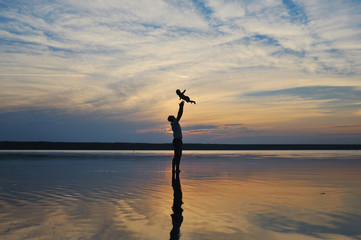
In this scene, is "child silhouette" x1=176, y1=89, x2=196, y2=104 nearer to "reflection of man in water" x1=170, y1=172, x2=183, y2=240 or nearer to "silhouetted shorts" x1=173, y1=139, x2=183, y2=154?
"silhouetted shorts" x1=173, y1=139, x2=183, y2=154

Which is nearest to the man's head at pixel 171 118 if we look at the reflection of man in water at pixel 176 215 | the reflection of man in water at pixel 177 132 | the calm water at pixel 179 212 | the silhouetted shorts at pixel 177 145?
the reflection of man in water at pixel 177 132

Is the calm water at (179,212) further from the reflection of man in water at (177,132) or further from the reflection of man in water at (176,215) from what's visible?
the reflection of man in water at (177,132)

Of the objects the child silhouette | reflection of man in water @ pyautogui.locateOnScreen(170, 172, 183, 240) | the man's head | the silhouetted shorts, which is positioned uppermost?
the child silhouette

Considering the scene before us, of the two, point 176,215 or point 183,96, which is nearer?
point 176,215

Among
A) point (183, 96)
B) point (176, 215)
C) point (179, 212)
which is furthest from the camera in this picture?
point (183, 96)

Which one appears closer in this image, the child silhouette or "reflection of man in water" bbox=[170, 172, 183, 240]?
"reflection of man in water" bbox=[170, 172, 183, 240]

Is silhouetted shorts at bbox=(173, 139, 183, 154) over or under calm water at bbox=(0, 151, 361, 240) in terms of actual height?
over

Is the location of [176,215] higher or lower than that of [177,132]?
lower

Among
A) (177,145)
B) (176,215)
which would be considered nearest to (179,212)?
(176,215)

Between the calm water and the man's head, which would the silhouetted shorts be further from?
the calm water

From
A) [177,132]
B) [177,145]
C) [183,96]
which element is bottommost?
[177,145]

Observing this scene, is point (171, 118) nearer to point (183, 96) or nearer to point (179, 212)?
point (183, 96)

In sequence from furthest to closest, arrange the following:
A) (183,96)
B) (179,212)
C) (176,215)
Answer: (183,96)
(179,212)
(176,215)

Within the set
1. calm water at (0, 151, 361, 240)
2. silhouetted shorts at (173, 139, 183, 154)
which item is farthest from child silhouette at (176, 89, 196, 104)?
calm water at (0, 151, 361, 240)
